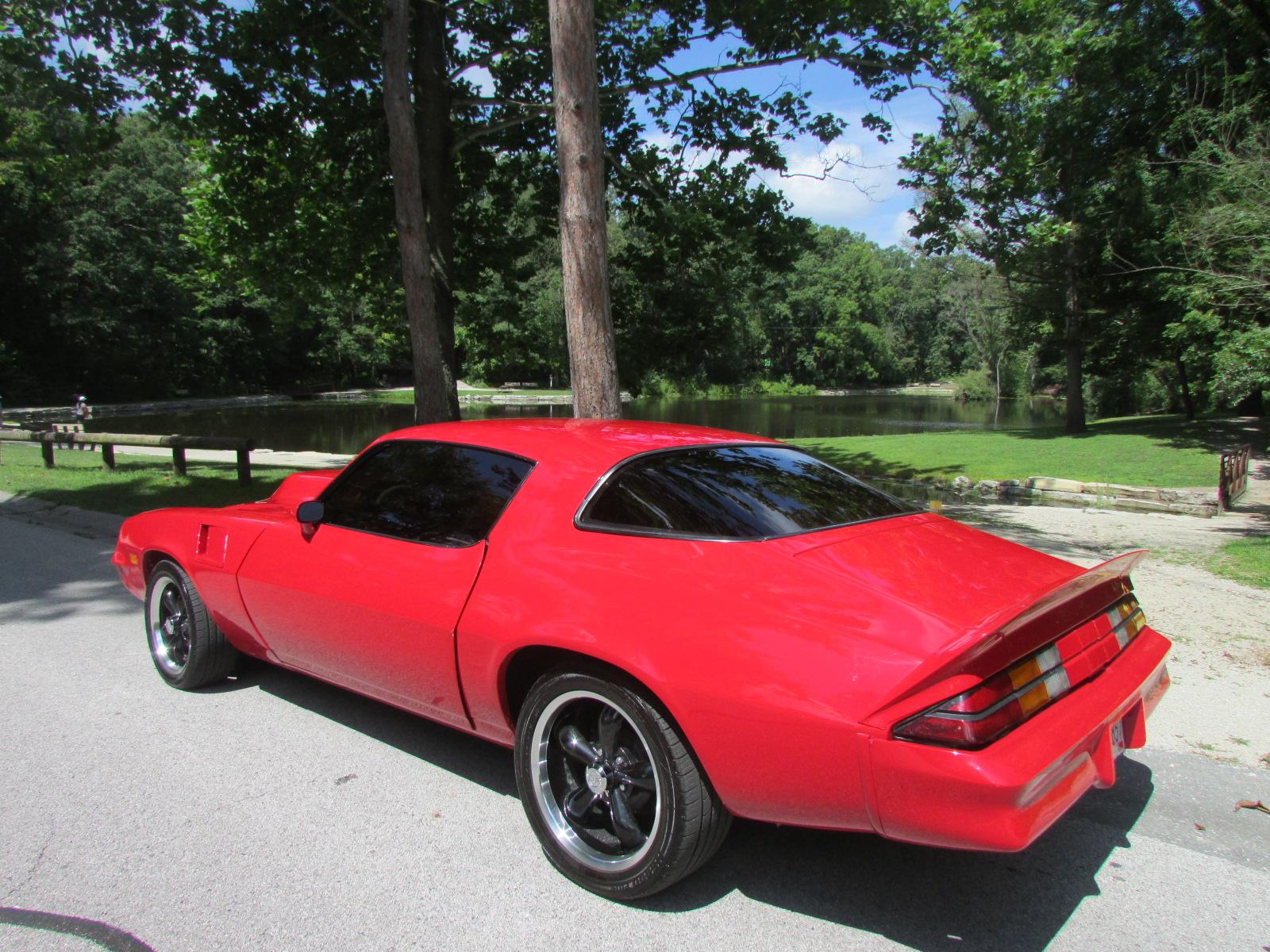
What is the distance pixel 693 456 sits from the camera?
10.4ft

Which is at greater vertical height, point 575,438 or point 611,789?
point 575,438

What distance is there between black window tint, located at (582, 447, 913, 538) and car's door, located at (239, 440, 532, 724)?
49 cm

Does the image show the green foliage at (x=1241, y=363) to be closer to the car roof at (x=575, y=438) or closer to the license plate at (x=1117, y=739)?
the license plate at (x=1117, y=739)

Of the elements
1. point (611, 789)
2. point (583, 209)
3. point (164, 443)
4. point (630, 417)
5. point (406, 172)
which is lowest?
point (611, 789)

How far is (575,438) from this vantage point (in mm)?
3273

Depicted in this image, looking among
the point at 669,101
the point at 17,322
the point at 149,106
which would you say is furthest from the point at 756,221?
the point at 17,322

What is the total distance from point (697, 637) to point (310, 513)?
79.6 inches

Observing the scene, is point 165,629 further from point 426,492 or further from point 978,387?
point 978,387

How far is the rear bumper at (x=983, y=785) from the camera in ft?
6.57

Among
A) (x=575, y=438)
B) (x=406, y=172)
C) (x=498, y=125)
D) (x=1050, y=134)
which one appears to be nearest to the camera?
(x=575, y=438)

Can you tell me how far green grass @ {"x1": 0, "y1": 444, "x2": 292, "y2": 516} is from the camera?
1050 centimetres

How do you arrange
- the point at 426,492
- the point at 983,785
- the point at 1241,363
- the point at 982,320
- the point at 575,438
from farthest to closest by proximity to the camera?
the point at 982,320
the point at 1241,363
the point at 426,492
the point at 575,438
the point at 983,785

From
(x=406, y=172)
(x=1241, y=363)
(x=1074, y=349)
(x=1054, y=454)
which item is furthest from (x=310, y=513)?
(x=1074, y=349)

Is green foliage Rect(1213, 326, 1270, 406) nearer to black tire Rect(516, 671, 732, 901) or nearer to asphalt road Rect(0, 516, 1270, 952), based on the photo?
asphalt road Rect(0, 516, 1270, 952)
